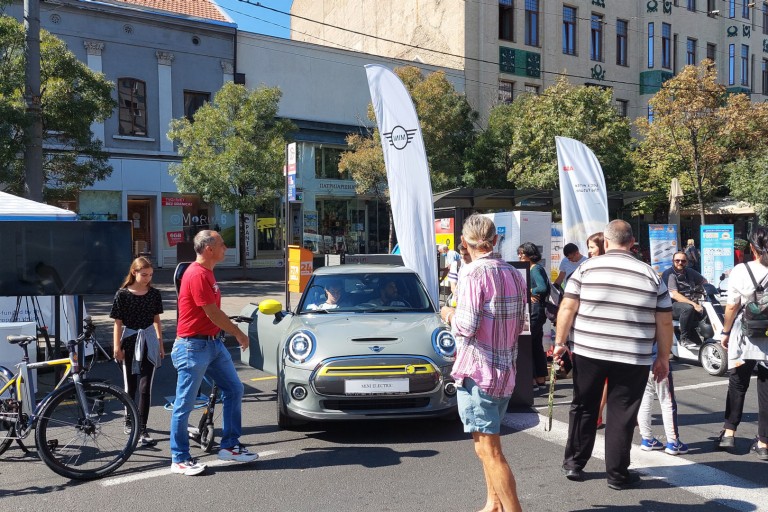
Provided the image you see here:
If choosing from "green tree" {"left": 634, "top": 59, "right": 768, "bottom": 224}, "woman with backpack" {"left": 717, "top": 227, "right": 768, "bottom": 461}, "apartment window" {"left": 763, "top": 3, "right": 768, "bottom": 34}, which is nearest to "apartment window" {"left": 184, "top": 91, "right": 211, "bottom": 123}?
"green tree" {"left": 634, "top": 59, "right": 768, "bottom": 224}

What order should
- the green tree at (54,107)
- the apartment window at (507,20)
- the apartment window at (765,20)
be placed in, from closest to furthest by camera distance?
the green tree at (54,107)
the apartment window at (507,20)
the apartment window at (765,20)

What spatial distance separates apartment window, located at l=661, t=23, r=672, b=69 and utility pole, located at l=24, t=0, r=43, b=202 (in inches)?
1307

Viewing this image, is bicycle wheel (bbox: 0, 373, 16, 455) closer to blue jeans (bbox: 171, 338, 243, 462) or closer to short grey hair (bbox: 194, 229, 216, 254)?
blue jeans (bbox: 171, 338, 243, 462)

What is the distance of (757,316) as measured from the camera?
5.16 m

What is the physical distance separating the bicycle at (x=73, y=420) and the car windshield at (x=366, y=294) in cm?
216

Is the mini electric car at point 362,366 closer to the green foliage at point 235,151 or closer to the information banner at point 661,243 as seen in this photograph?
the information banner at point 661,243

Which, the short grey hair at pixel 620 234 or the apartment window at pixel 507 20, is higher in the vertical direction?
the apartment window at pixel 507 20

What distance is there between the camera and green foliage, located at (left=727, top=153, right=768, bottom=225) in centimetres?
2127

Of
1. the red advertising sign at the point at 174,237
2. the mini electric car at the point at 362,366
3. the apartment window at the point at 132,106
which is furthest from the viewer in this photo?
the red advertising sign at the point at 174,237

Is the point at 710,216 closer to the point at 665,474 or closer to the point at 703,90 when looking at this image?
the point at 703,90

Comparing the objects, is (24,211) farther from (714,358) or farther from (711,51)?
A: (711,51)

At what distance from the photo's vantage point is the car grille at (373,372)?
542cm

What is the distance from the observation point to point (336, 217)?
94.0 ft

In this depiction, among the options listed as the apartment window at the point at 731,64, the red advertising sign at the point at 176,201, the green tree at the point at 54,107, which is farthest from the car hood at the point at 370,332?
the apartment window at the point at 731,64
